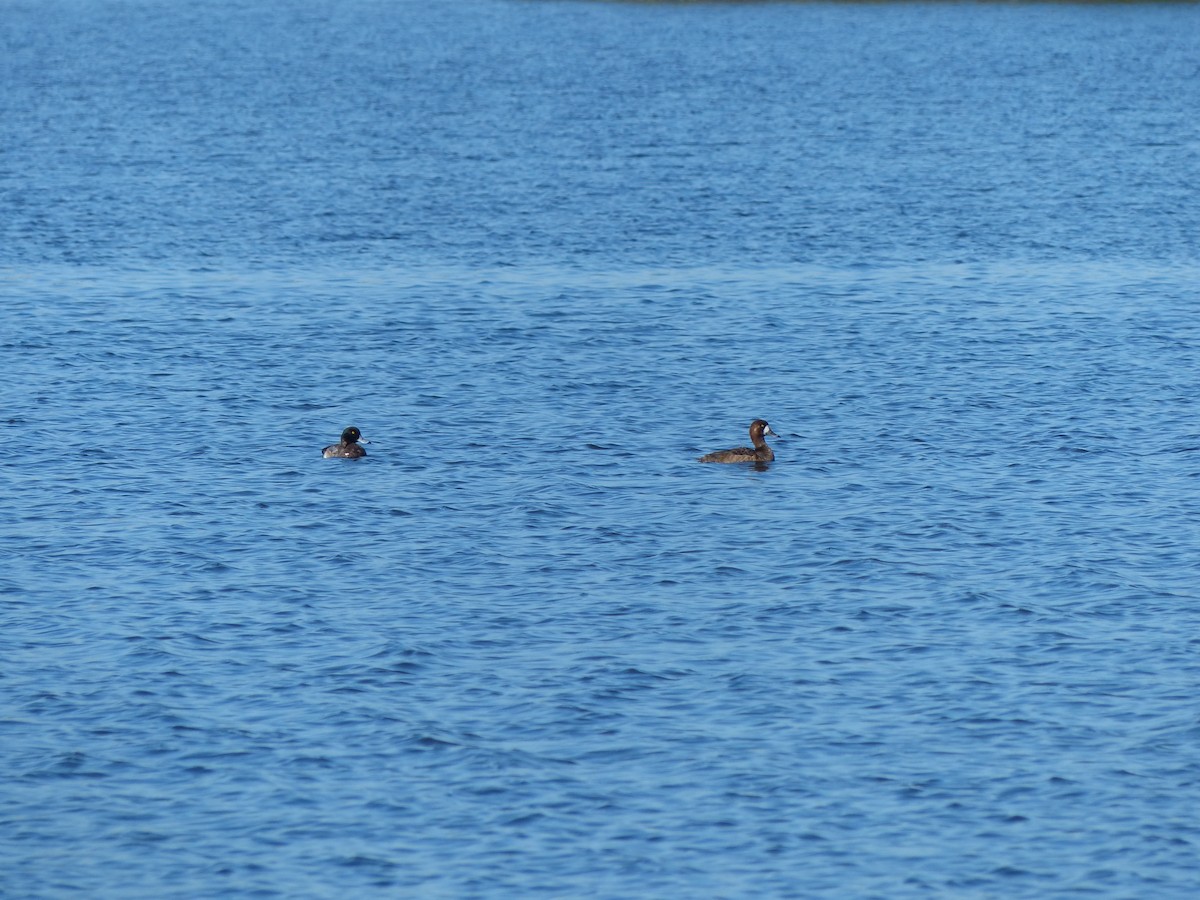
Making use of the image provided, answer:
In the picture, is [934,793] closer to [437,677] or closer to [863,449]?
[437,677]

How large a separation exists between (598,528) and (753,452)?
226 inches

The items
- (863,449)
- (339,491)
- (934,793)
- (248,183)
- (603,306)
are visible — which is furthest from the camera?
(248,183)

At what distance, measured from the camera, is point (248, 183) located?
83.7 meters

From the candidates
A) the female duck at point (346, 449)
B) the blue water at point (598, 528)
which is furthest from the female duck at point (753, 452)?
the female duck at point (346, 449)

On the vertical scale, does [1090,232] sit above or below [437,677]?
above

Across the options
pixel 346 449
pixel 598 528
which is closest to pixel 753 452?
pixel 598 528

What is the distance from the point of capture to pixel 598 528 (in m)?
38.4

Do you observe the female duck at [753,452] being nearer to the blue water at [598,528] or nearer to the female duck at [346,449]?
the blue water at [598,528]

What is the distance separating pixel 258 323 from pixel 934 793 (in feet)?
118

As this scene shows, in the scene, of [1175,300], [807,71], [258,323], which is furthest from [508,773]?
[807,71]

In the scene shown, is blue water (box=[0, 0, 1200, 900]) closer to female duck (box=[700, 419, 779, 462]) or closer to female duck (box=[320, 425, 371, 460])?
female duck (box=[320, 425, 371, 460])

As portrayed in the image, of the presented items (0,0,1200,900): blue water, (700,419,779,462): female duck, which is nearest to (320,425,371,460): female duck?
(0,0,1200,900): blue water

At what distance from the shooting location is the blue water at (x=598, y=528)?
2564cm

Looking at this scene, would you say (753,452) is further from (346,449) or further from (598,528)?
(346,449)
